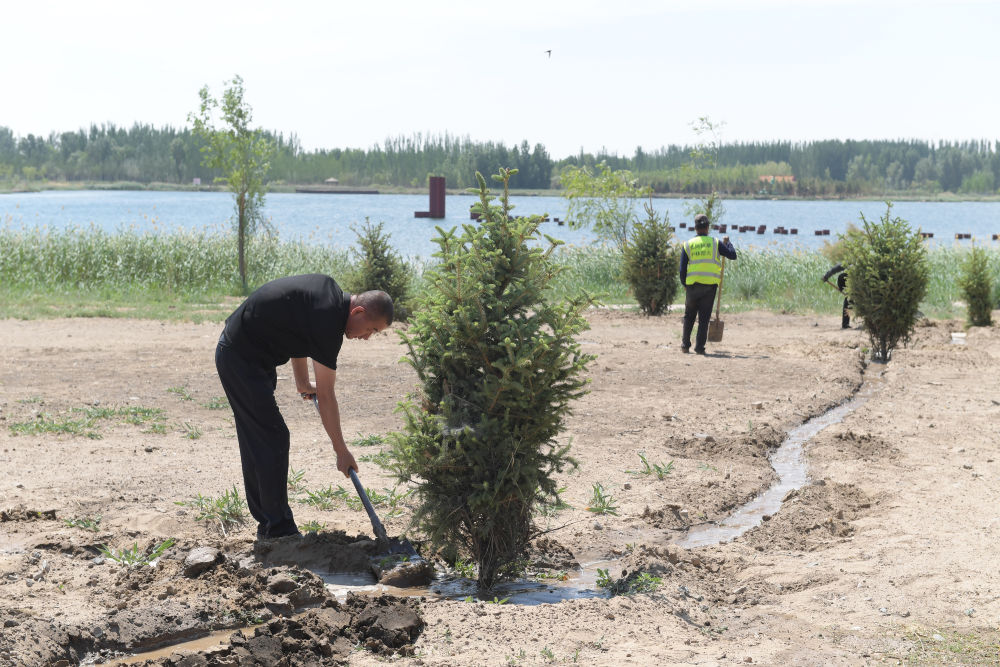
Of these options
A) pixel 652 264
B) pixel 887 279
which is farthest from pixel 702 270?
pixel 652 264

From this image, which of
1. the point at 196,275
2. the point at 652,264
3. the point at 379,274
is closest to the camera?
the point at 379,274

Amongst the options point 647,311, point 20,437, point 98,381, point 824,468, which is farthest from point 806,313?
point 20,437

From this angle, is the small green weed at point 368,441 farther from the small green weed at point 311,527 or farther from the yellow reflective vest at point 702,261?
the yellow reflective vest at point 702,261

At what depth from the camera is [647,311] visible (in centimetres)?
1848

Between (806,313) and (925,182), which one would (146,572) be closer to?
(806,313)

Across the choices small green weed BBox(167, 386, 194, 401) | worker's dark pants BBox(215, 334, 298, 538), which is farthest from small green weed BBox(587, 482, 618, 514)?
small green weed BBox(167, 386, 194, 401)

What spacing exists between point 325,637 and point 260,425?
1.61 meters

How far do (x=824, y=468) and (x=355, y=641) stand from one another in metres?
4.91

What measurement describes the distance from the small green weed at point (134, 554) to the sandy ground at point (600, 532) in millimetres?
84

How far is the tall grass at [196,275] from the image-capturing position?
18406 millimetres

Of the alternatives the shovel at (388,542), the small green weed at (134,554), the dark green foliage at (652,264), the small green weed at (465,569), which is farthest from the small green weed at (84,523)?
the dark green foliage at (652,264)

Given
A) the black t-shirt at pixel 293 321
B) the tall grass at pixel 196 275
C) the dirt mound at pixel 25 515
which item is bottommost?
the dirt mound at pixel 25 515

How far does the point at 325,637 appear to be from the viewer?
4.28 m

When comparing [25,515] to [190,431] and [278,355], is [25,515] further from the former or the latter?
[190,431]
